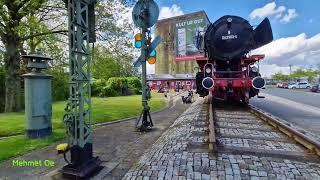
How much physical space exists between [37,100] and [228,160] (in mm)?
5712

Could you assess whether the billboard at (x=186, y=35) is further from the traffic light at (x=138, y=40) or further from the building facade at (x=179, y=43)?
the traffic light at (x=138, y=40)

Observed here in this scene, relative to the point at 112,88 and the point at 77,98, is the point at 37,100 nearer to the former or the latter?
the point at 77,98

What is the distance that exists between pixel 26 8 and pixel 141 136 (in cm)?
921

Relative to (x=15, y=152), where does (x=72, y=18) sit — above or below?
above

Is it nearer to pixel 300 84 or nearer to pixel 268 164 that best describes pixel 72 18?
pixel 268 164

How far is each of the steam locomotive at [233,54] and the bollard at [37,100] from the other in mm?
6661

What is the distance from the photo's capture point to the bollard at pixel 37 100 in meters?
8.10

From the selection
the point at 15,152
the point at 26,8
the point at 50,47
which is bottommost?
the point at 15,152

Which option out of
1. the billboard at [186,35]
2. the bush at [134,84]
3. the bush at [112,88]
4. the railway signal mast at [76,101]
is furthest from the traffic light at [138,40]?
the billboard at [186,35]

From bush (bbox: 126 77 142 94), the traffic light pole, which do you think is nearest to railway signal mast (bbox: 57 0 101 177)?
the traffic light pole

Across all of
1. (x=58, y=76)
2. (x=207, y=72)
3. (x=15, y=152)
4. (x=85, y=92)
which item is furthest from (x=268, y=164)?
(x=58, y=76)

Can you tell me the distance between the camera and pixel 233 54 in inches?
514

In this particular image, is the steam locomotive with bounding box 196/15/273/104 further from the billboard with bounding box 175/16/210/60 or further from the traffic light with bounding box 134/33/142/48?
the billboard with bounding box 175/16/210/60

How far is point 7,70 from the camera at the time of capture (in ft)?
A: 49.4
